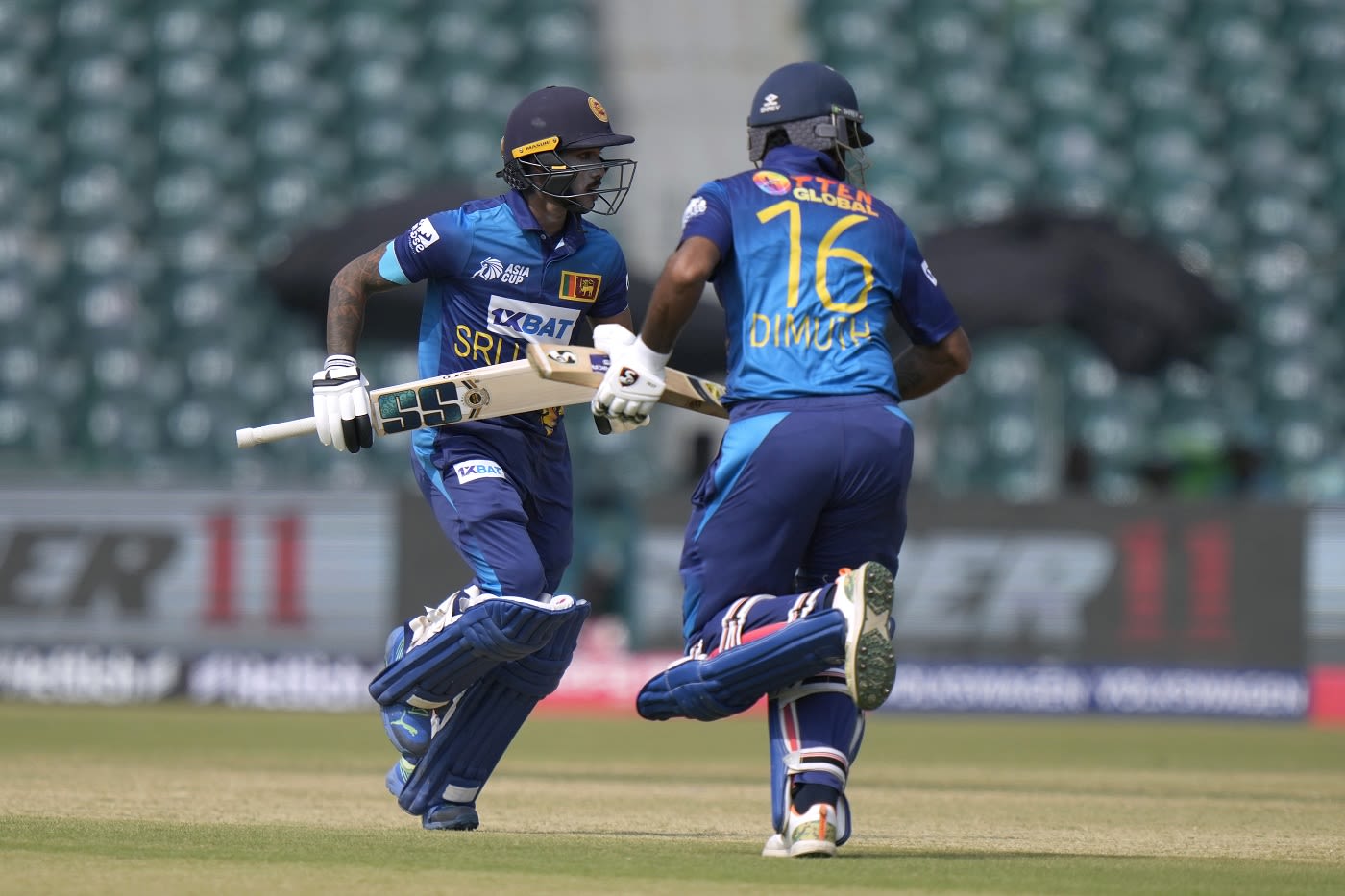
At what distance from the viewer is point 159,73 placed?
17.9m

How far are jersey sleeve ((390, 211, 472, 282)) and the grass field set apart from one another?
1.50m

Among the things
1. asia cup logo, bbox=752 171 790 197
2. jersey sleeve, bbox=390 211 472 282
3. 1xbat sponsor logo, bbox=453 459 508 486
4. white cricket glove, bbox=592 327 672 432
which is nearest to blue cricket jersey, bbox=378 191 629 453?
jersey sleeve, bbox=390 211 472 282

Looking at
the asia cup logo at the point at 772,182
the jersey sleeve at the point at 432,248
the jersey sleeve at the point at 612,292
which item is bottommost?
the jersey sleeve at the point at 612,292

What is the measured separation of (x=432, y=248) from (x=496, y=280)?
0.20 metres

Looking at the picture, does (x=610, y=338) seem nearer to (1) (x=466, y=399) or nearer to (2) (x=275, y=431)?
(1) (x=466, y=399)

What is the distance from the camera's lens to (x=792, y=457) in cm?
460

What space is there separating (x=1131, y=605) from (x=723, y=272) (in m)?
9.46

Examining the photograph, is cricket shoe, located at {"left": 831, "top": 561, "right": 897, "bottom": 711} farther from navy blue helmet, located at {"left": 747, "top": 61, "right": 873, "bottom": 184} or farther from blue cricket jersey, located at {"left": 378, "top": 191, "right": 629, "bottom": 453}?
blue cricket jersey, located at {"left": 378, "top": 191, "right": 629, "bottom": 453}

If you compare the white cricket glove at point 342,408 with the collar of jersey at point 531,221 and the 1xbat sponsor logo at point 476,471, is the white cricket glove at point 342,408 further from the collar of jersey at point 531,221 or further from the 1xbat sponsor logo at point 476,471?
the collar of jersey at point 531,221

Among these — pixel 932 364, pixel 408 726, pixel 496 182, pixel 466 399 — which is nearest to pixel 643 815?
pixel 408 726

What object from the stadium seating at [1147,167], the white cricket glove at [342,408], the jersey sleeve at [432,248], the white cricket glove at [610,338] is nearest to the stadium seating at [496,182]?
the stadium seating at [1147,167]

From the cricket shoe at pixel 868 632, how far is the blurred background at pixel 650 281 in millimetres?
8987

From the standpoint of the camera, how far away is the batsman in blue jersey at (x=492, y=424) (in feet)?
17.5

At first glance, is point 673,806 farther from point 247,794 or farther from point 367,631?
point 367,631
